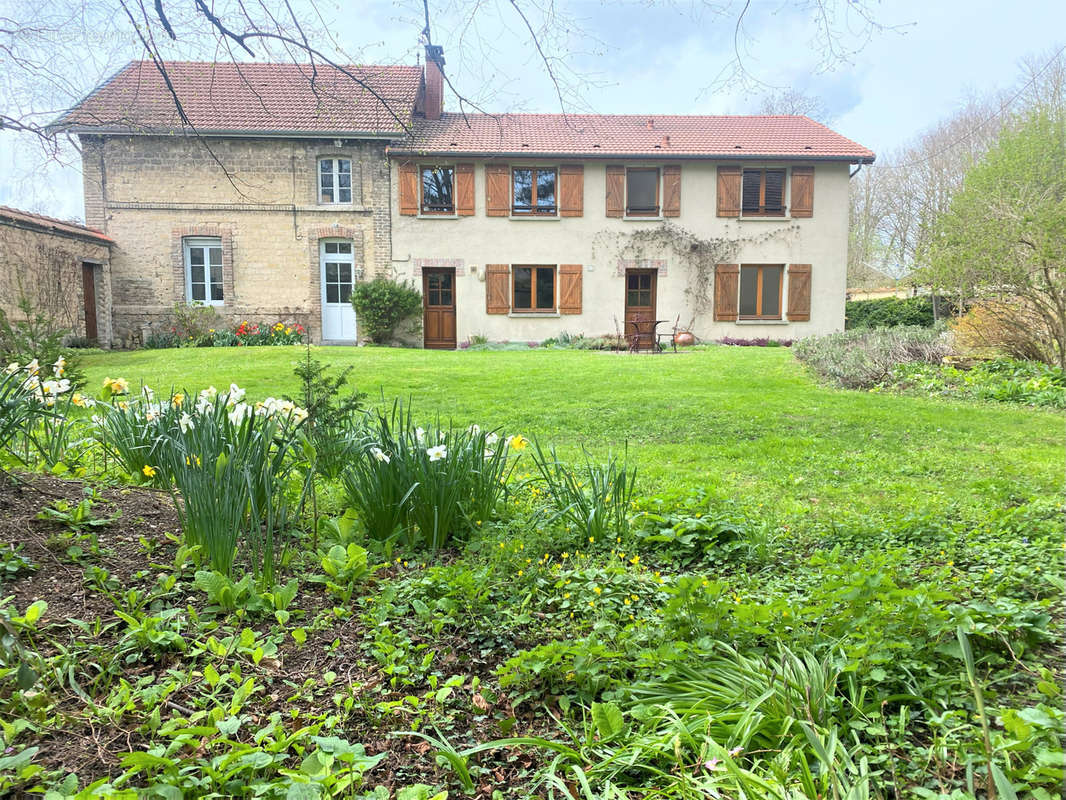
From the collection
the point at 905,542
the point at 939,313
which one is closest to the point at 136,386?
the point at 905,542

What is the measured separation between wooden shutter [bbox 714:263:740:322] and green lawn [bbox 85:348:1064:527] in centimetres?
580

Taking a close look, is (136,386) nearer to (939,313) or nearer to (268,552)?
(268,552)

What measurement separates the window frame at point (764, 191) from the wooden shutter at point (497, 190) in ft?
18.7

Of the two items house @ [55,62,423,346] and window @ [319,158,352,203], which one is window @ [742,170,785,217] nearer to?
house @ [55,62,423,346]

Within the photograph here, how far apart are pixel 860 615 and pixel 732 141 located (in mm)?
16990

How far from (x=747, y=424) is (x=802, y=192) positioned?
12.6 meters

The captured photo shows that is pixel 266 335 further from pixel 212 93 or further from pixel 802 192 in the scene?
pixel 802 192

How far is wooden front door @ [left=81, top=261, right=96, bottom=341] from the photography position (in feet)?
47.4

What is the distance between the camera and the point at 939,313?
58.5 ft

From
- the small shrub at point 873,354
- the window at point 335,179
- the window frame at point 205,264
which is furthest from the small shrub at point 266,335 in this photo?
the small shrub at point 873,354

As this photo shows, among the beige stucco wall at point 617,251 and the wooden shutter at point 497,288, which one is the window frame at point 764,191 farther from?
the wooden shutter at point 497,288

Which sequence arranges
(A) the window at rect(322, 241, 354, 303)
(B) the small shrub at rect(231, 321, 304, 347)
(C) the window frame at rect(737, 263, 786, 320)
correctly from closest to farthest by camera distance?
1. (B) the small shrub at rect(231, 321, 304, 347)
2. (A) the window at rect(322, 241, 354, 303)
3. (C) the window frame at rect(737, 263, 786, 320)

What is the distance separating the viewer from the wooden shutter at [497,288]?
1617 cm

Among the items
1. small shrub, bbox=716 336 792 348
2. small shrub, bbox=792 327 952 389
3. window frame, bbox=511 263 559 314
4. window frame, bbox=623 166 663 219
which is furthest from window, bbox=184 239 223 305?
small shrub, bbox=792 327 952 389
